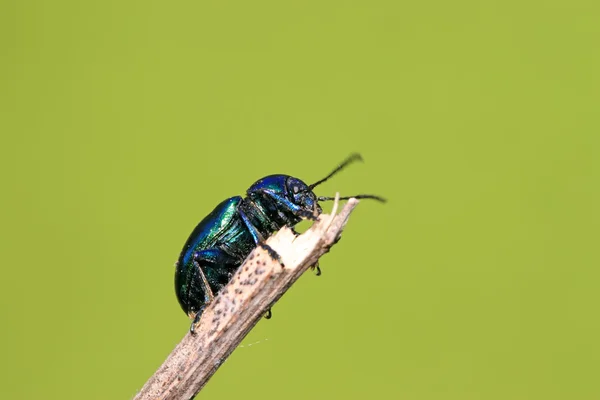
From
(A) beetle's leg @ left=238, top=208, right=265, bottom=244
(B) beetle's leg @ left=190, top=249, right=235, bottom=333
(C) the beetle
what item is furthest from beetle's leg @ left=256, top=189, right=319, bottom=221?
(B) beetle's leg @ left=190, top=249, right=235, bottom=333

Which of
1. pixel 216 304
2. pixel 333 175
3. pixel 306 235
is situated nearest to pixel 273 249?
pixel 306 235

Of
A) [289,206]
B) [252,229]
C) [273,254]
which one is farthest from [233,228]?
[273,254]

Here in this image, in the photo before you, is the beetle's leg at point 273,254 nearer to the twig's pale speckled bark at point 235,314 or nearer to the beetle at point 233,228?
the twig's pale speckled bark at point 235,314

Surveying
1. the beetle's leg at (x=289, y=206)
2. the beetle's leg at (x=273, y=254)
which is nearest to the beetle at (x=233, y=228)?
the beetle's leg at (x=289, y=206)

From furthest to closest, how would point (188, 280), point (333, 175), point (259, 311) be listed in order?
1. point (333, 175)
2. point (188, 280)
3. point (259, 311)

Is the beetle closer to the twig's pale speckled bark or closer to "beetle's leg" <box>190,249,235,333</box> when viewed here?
"beetle's leg" <box>190,249,235,333</box>

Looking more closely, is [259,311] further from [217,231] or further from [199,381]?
[217,231]

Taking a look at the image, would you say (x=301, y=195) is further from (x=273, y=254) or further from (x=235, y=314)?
(x=235, y=314)
